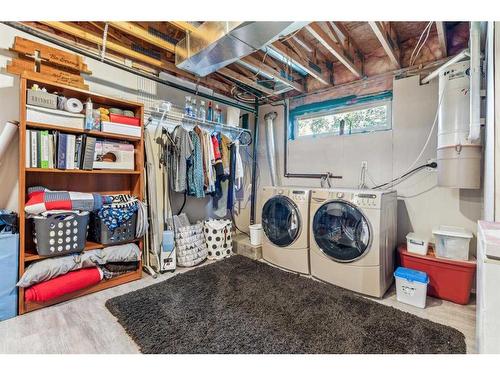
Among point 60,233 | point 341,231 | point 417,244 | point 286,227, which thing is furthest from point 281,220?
point 60,233

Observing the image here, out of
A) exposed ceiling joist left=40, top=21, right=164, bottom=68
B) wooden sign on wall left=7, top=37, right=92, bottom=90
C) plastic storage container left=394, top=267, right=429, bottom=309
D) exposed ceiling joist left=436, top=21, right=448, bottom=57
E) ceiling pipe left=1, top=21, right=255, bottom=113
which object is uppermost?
exposed ceiling joist left=40, top=21, right=164, bottom=68

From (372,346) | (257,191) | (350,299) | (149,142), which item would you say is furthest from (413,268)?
(149,142)

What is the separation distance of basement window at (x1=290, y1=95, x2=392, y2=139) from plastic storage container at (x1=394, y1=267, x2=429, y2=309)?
5.21 feet

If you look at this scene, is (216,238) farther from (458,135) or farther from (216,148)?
(458,135)

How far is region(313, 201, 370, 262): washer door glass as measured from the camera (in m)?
2.13

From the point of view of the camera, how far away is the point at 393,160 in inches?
103

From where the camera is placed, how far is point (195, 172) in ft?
8.91

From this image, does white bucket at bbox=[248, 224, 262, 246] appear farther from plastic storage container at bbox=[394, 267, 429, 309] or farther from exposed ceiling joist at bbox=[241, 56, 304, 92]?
exposed ceiling joist at bbox=[241, 56, 304, 92]

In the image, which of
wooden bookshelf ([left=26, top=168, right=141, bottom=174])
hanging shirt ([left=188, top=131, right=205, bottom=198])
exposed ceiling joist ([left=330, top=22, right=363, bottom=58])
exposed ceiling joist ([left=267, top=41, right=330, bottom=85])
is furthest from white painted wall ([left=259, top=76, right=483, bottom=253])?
wooden bookshelf ([left=26, top=168, right=141, bottom=174])

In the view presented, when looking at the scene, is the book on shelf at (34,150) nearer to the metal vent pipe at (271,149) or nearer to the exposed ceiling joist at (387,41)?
the metal vent pipe at (271,149)

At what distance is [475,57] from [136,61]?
3.12m

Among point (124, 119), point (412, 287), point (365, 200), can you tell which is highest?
point (124, 119)

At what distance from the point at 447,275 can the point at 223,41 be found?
2.74 meters

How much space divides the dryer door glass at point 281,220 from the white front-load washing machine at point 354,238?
0.21 m
